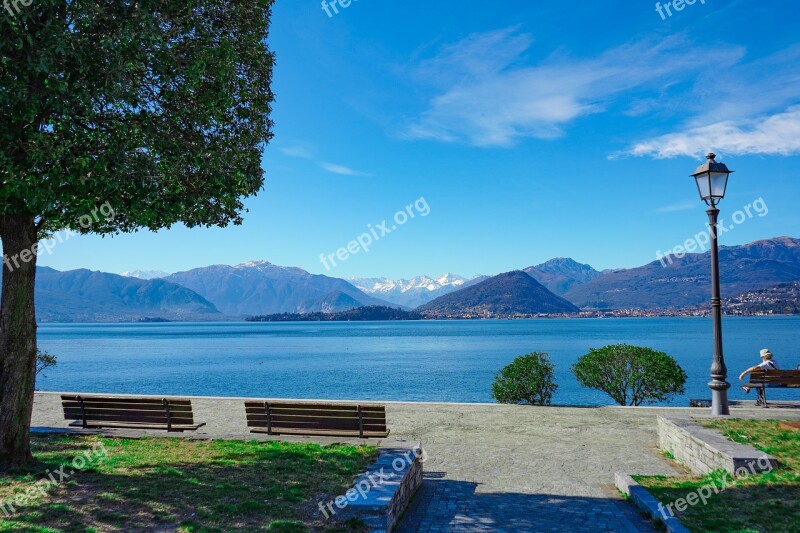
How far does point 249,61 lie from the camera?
34.5 ft

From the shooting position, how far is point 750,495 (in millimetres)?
7492

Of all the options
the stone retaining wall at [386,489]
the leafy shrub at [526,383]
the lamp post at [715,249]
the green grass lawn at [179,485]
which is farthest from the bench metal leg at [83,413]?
the lamp post at [715,249]

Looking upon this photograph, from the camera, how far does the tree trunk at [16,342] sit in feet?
28.3

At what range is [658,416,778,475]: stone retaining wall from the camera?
838cm

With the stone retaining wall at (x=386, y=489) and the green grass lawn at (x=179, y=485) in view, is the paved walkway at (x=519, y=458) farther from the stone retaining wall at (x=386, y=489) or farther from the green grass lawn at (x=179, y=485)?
the green grass lawn at (x=179, y=485)

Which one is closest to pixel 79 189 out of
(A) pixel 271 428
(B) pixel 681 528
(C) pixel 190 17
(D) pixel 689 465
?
(C) pixel 190 17

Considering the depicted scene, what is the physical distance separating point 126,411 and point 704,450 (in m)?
11.8

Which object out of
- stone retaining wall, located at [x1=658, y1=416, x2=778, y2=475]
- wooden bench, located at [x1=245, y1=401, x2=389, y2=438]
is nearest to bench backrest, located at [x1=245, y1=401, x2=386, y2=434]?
wooden bench, located at [x1=245, y1=401, x2=389, y2=438]

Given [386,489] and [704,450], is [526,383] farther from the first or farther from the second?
[386,489]

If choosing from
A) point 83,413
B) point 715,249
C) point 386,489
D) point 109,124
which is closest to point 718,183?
point 715,249

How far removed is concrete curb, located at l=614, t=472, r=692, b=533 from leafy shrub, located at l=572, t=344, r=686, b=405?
11.5 metres

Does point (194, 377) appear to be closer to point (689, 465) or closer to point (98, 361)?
point (98, 361)

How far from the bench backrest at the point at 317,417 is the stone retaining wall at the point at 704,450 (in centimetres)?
573

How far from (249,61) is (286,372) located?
62.6 meters
